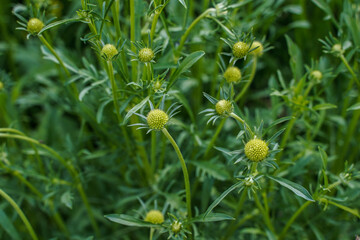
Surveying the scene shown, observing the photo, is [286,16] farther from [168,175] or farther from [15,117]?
[15,117]

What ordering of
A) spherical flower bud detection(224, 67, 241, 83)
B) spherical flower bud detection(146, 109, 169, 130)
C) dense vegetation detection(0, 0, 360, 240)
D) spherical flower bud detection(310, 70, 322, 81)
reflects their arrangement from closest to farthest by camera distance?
spherical flower bud detection(146, 109, 169, 130), dense vegetation detection(0, 0, 360, 240), spherical flower bud detection(224, 67, 241, 83), spherical flower bud detection(310, 70, 322, 81)

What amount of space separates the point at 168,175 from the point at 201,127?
287 mm

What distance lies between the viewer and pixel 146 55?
3.56 feet

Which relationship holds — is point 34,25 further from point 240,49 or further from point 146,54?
point 240,49

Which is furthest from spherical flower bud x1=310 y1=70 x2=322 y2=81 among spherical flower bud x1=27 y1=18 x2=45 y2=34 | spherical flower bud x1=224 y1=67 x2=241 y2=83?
spherical flower bud x1=27 y1=18 x2=45 y2=34

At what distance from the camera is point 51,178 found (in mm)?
1506

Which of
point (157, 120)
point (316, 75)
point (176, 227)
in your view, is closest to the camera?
point (157, 120)

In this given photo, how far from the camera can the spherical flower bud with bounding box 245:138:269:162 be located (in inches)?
40.8

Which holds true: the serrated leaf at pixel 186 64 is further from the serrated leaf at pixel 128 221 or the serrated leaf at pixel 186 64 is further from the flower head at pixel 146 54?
the serrated leaf at pixel 128 221

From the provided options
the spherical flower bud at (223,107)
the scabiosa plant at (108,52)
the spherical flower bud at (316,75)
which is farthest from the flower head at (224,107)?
the spherical flower bud at (316,75)

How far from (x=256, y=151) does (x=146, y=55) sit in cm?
41

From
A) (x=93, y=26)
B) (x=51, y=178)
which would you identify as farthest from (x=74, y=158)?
(x=93, y=26)

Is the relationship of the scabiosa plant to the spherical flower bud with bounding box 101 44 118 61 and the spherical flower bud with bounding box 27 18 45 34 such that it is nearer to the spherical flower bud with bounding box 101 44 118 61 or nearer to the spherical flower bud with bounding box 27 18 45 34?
the spherical flower bud with bounding box 101 44 118 61

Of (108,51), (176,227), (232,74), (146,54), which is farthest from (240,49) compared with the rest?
(176,227)
